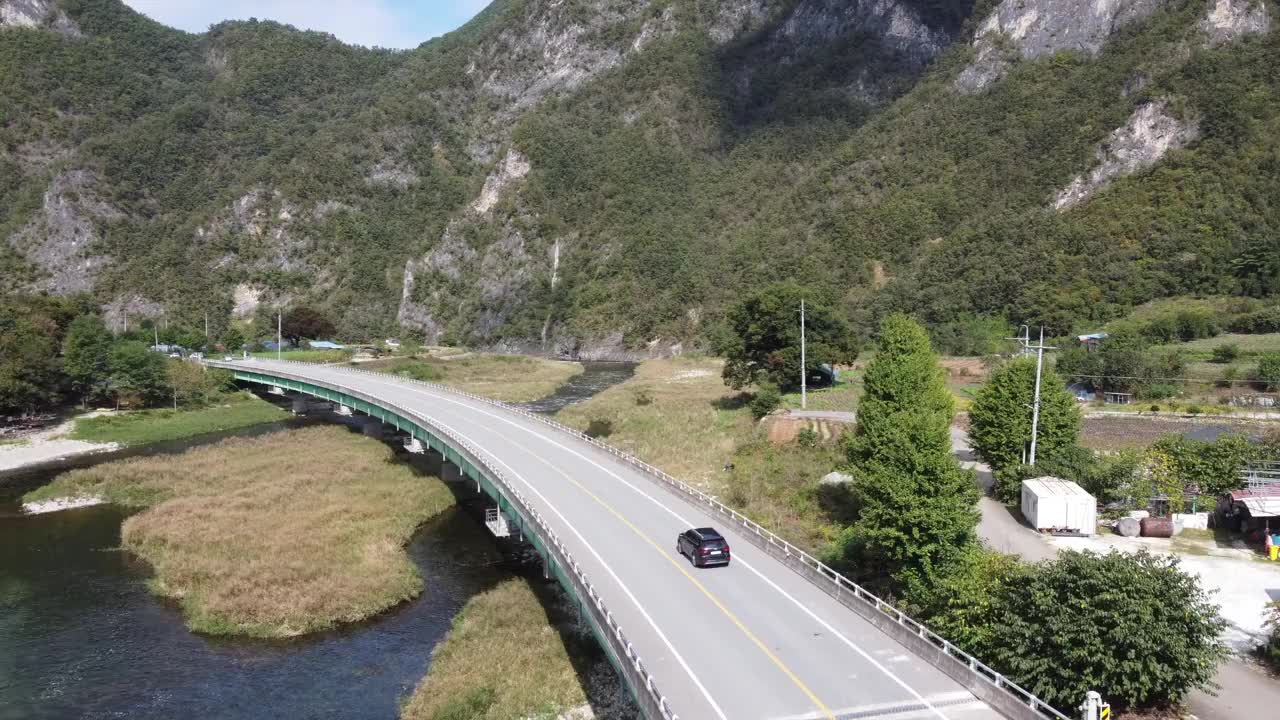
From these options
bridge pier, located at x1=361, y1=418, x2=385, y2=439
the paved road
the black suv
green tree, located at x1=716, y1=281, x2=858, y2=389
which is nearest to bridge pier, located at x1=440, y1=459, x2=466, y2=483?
the paved road

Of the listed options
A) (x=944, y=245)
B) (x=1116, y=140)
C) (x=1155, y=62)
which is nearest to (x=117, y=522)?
(x=944, y=245)

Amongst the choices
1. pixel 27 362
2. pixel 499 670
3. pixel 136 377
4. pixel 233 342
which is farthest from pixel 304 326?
pixel 499 670

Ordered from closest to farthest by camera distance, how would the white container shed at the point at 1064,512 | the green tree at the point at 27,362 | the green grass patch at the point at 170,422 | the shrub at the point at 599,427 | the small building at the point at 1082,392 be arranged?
1. the white container shed at the point at 1064,512
2. the small building at the point at 1082,392
3. the shrub at the point at 599,427
4. the green tree at the point at 27,362
5. the green grass patch at the point at 170,422

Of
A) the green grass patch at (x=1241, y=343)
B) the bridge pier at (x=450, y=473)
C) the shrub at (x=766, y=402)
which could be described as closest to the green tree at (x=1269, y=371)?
the green grass patch at (x=1241, y=343)

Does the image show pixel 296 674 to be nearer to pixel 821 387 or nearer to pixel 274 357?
pixel 821 387

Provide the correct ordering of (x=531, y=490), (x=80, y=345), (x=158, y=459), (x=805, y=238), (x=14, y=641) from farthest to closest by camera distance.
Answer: (x=805, y=238) → (x=80, y=345) → (x=158, y=459) → (x=531, y=490) → (x=14, y=641)

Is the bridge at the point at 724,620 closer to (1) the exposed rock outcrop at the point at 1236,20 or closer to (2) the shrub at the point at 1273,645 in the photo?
(2) the shrub at the point at 1273,645
